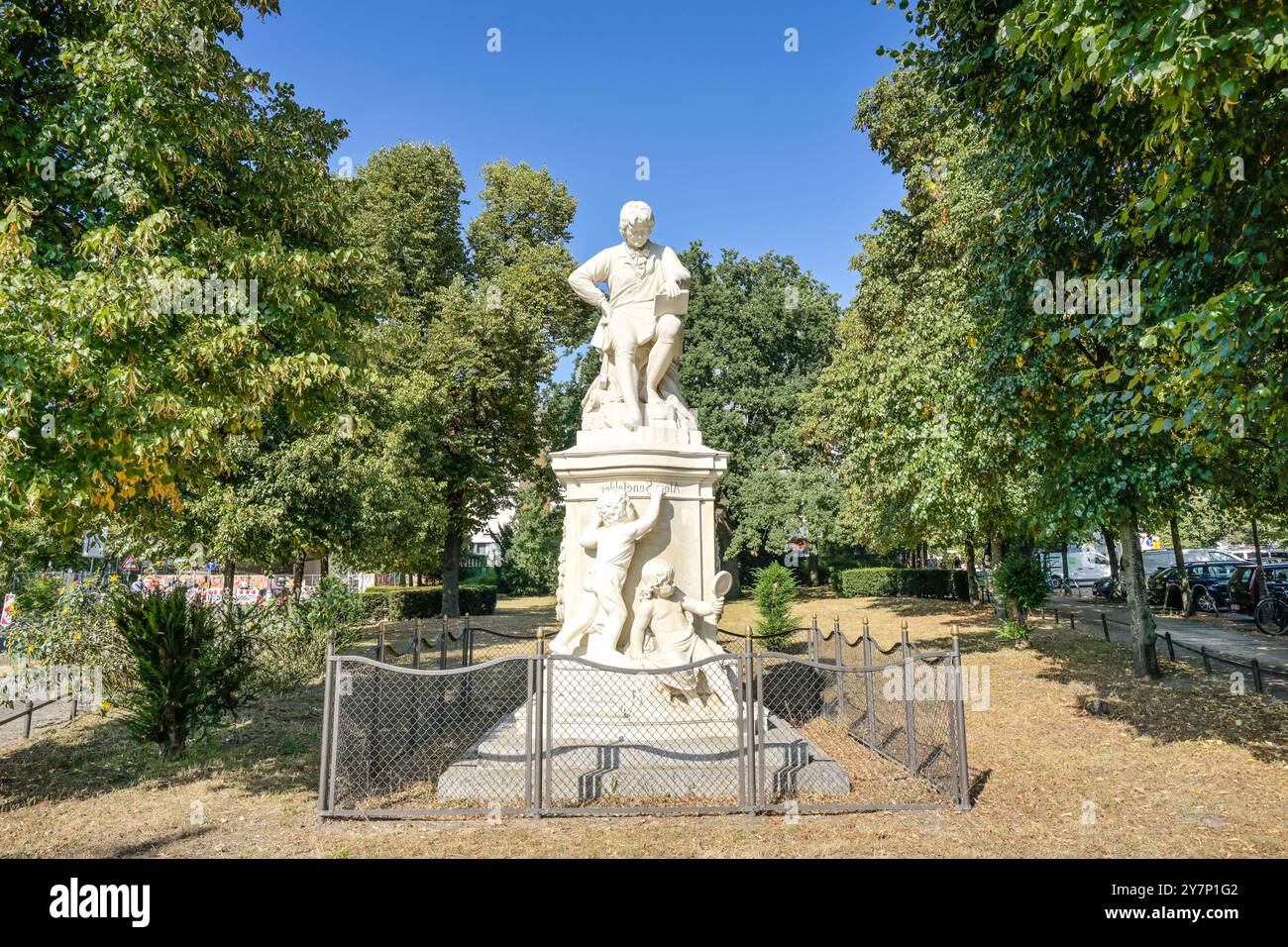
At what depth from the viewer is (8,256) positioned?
5.72 meters

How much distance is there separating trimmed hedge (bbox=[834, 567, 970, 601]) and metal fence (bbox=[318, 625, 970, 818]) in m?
27.1

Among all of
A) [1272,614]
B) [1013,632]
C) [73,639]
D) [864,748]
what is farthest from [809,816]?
[1272,614]

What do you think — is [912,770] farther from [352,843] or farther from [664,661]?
[352,843]

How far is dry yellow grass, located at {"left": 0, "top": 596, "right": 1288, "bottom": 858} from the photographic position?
5320 millimetres

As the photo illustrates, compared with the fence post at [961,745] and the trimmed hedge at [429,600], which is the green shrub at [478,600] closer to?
the trimmed hedge at [429,600]

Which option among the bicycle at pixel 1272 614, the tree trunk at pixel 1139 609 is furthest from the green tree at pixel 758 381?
the tree trunk at pixel 1139 609

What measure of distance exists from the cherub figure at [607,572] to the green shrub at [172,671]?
409 cm

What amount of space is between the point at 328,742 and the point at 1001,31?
784cm

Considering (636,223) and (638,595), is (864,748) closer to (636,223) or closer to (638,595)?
(638,595)

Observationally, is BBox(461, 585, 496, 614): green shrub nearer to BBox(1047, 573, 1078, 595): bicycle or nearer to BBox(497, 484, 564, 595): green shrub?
BBox(497, 484, 564, 595): green shrub

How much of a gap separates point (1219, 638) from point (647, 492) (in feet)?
54.5

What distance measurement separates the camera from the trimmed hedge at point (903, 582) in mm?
33406

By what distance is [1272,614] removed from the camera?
59.1 ft

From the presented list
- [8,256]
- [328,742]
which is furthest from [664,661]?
[8,256]
